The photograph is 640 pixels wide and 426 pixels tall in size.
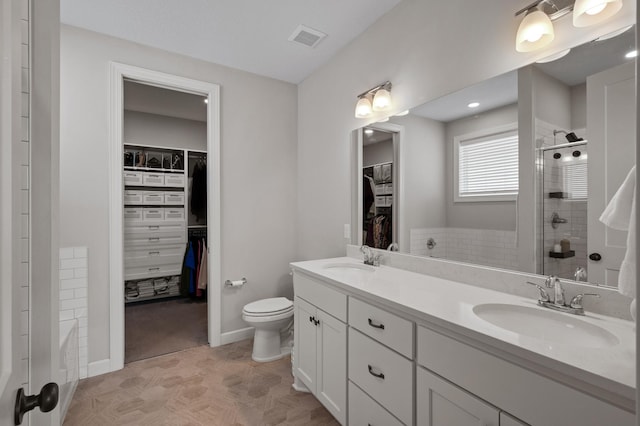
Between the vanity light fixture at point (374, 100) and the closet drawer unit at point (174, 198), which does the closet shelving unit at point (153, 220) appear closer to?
the closet drawer unit at point (174, 198)

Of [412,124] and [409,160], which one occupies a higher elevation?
[412,124]

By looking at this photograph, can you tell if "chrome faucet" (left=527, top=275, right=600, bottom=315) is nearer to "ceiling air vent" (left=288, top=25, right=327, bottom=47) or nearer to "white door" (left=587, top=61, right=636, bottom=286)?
"white door" (left=587, top=61, right=636, bottom=286)

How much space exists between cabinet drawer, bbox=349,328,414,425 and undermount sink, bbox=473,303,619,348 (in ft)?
1.27

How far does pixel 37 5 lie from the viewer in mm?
717

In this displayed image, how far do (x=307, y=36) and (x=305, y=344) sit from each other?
2.27 m

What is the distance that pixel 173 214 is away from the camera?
4.06 m

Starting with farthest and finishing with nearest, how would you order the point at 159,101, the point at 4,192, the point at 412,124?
the point at 159,101 < the point at 412,124 < the point at 4,192

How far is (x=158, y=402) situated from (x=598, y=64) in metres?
2.90

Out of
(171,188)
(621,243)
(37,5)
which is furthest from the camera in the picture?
(171,188)

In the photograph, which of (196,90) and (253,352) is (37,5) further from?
(253,352)

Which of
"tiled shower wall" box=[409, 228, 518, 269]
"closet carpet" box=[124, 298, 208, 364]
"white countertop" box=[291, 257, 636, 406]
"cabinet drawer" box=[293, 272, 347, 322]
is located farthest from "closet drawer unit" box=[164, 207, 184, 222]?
"tiled shower wall" box=[409, 228, 518, 269]

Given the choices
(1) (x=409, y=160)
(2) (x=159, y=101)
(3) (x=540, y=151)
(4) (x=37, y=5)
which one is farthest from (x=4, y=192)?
(2) (x=159, y=101)

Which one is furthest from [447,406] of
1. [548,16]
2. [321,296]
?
[548,16]

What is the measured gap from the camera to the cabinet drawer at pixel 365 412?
4.29 ft
